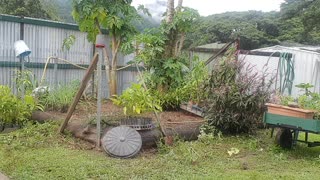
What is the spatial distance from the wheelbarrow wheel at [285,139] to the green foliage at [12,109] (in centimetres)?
449

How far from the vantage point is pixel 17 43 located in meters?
7.80

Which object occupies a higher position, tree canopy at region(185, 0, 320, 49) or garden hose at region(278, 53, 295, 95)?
tree canopy at region(185, 0, 320, 49)

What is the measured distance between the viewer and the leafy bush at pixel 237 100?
6.74 m

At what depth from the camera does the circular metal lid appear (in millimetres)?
5277

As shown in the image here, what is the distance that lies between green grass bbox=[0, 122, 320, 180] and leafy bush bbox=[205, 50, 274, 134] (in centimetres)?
44


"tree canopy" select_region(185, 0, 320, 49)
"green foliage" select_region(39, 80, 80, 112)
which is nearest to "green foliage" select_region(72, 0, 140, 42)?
"green foliage" select_region(39, 80, 80, 112)

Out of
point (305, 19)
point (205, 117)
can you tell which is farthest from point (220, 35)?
point (205, 117)

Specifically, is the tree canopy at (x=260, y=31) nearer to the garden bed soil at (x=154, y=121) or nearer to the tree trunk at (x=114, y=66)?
the tree trunk at (x=114, y=66)

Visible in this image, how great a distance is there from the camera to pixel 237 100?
264 inches

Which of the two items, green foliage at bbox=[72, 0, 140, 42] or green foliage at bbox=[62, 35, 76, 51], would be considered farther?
green foliage at bbox=[62, 35, 76, 51]

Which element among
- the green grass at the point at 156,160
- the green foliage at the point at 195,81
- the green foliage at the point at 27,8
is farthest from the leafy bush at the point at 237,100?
the green foliage at the point at 27,8

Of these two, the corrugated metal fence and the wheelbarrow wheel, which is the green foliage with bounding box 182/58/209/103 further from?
the corrugated metal fence

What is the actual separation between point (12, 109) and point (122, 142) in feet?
7.90

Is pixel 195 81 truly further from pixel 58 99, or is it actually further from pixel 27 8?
pixel 27 8
